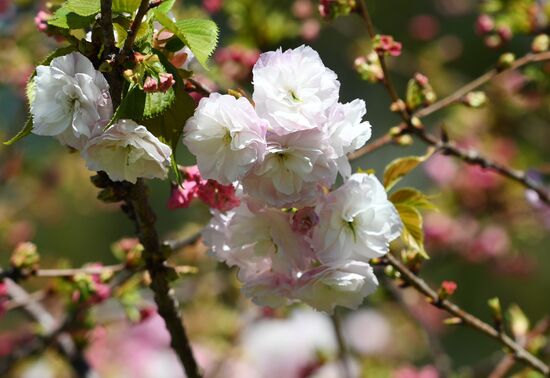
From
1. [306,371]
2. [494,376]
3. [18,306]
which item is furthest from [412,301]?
[18,306]

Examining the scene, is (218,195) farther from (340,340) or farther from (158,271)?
(340,340)

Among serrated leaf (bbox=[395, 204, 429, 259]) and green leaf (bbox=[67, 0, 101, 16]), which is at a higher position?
green leaf (bbox=[67, 0, 101, 16])

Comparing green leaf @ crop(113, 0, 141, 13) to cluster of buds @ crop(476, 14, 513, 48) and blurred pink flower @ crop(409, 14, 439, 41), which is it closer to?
cluster of buds @ crop(476, 14, 513, 48)

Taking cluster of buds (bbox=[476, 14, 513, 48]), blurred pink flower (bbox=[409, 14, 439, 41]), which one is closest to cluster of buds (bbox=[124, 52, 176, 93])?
cluster of buds (bbox=[476, 14, 513, 48])

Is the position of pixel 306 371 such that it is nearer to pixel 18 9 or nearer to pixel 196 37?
pixel 18 9

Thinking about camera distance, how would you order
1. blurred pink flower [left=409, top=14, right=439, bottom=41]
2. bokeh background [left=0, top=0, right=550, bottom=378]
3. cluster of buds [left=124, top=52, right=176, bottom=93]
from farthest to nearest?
1. blurred pink flower [left=409, top=14, right=439, bottom=41]
2. bokeh background [left=0, top=0, right=550, bottom=378]
3. cluster of buds [left=124, top=52, right=176, bottom=93]

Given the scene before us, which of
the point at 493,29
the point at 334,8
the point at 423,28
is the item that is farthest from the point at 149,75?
the point at 423,28

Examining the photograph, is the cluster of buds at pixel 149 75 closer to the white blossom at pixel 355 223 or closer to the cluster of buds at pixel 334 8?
the white blossom at pixel 355 223
